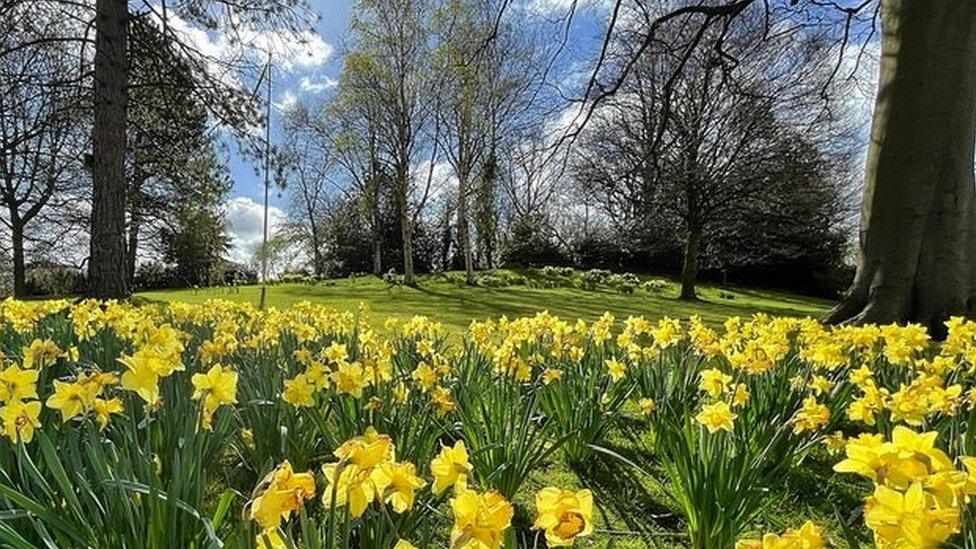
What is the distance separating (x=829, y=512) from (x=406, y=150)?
17.4 meters

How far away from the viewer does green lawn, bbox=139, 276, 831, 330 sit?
36.2 feet

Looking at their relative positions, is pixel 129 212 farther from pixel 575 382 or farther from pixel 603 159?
pixel 575 382

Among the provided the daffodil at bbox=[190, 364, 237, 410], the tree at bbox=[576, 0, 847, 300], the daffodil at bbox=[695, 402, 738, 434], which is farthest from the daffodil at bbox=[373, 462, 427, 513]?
the tree at bbox=[576, 0, 847, 300]

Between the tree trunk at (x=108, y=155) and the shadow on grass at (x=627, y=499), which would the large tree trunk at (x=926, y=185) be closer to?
the shadow on grass at (x=627, y=499)

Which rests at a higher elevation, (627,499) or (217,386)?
(217,386)

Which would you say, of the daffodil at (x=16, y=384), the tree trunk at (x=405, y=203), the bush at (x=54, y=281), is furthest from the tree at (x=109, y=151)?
the bush at (x=54, y=281)

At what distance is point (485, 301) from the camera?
13797 millimetres

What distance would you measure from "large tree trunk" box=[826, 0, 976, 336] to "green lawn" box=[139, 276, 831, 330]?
179 inches

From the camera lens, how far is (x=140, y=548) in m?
1.07

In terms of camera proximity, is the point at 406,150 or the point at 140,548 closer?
the point at 140,548

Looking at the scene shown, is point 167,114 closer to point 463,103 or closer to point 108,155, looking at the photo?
point 108,155

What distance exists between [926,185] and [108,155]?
8801mm

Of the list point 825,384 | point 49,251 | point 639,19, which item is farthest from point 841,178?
point 49,251

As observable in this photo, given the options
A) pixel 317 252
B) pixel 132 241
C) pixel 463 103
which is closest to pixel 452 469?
pixel 463 103
